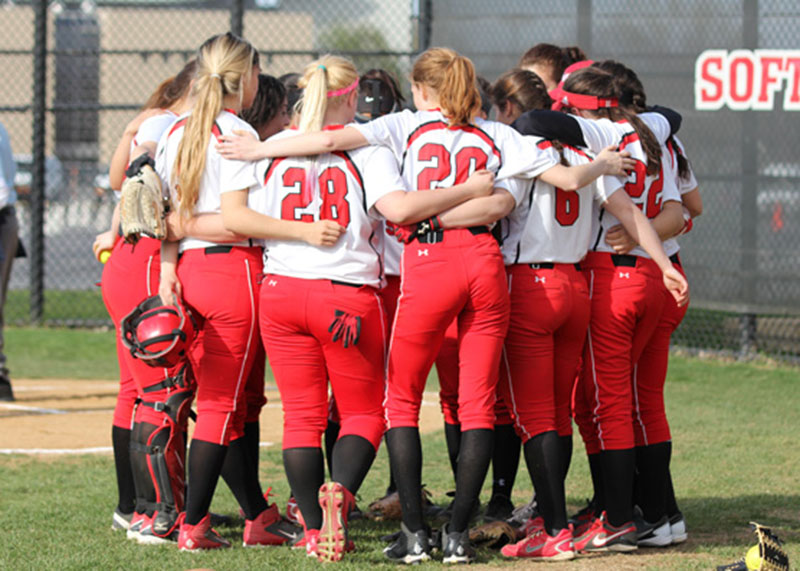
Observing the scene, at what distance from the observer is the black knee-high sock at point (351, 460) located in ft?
13.6

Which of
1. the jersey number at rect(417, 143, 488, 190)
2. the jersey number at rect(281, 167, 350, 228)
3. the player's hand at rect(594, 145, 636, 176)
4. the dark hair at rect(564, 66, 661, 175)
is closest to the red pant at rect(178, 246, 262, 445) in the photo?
the jersey number at rect(281, 167, 350, 228)

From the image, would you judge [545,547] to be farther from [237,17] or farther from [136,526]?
[237,17]

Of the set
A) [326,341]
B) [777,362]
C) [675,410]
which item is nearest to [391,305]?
[326,341]

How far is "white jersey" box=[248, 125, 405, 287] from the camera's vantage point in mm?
4090

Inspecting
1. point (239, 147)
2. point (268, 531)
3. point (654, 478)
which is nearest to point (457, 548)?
point (268, 531)

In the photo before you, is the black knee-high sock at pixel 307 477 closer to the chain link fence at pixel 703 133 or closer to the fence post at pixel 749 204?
the chain link fence at pixel 703 133

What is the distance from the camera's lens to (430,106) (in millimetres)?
4227

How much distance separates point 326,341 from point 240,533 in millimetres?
1117

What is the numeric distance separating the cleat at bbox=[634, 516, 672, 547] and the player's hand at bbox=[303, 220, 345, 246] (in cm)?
172

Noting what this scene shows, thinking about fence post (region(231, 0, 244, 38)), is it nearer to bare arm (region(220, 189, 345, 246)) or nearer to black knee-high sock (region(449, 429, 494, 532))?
bare arm (region(220, 189, 345, 246))

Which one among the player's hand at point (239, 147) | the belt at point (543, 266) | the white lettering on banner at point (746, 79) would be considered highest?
the white lettering on banner at point (746, 79)

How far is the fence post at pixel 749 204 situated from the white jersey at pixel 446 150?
5.91 metres

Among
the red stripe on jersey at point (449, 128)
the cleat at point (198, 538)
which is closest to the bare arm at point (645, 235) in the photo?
the red stripe on jersey at point (449, 128)

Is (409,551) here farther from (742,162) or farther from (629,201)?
(742,162)
